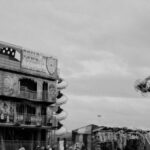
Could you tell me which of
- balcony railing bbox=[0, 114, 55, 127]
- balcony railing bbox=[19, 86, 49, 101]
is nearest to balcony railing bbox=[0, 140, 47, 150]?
balcony railing bbox=[0, 114, 55, 127]

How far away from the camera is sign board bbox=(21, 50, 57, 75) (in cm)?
5346

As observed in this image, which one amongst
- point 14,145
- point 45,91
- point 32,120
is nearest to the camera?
point 14,145

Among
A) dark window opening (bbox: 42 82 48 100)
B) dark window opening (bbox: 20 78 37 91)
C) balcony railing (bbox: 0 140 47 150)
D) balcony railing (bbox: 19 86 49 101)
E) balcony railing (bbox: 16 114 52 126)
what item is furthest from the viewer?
dark window opening (bbox: 42 82 48 100)

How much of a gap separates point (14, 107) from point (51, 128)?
5.66m

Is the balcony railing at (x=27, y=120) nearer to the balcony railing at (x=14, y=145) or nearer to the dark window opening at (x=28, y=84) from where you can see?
the dark window opening at (x=28, y=84)

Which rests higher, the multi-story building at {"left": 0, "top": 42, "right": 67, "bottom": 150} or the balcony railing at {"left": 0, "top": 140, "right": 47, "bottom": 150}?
the multi-story building at {"left": 0, "top": 42, "right": 67, "bottom": 150}

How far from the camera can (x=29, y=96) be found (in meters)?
52.7

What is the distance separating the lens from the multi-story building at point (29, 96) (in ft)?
165

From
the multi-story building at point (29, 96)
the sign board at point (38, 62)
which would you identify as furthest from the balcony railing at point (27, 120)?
the sign board at point (38, 62)

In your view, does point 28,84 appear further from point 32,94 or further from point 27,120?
point 27,120

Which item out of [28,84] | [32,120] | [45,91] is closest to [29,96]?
[28,84]

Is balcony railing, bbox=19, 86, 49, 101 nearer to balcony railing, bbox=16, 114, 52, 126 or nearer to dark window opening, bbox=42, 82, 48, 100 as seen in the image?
dark window opening, bbox=42, 82, 48, 100

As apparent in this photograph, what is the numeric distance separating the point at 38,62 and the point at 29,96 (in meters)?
4.49

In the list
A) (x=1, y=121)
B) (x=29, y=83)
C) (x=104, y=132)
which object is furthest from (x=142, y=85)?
(x=29, y=83)
